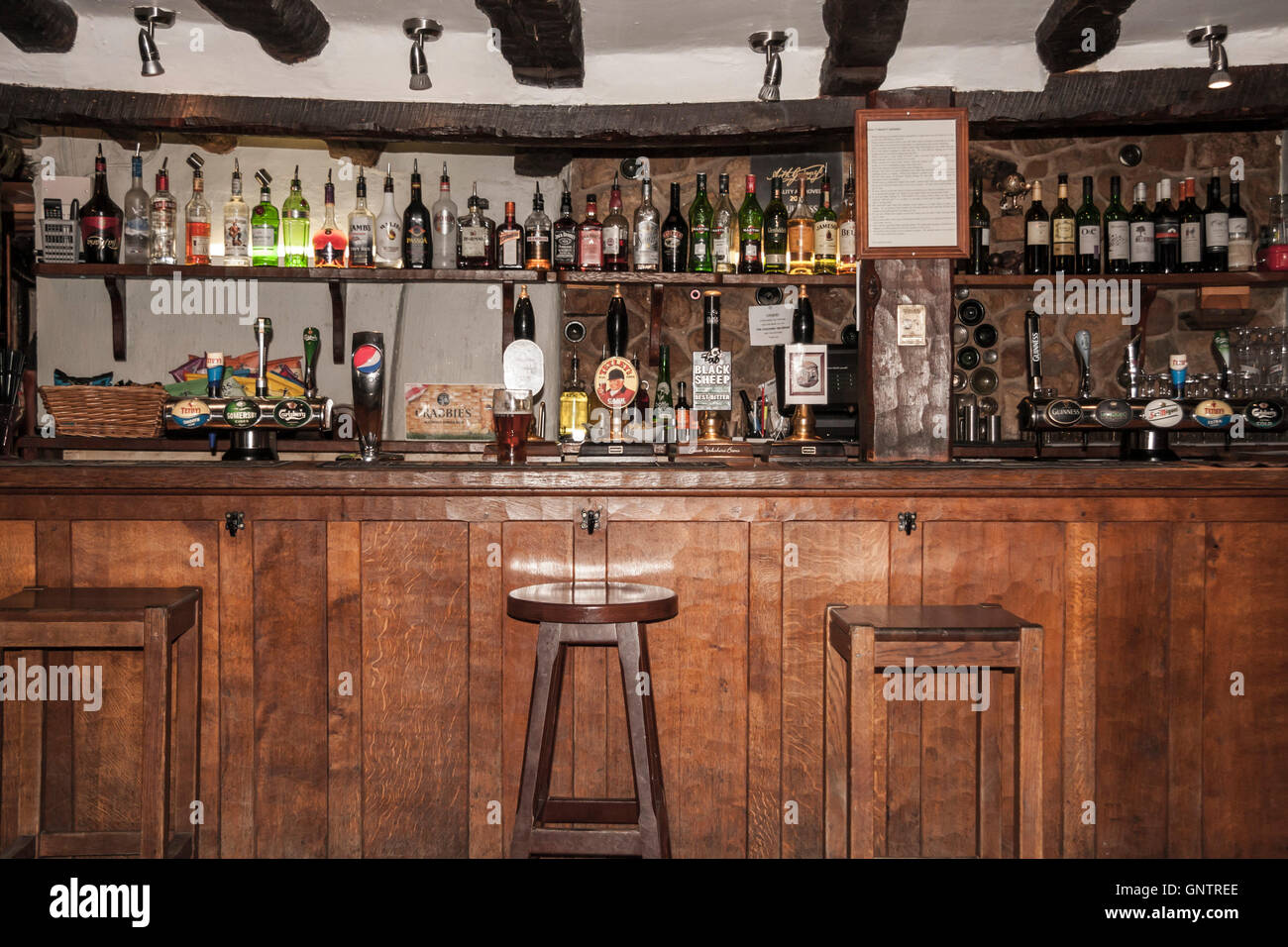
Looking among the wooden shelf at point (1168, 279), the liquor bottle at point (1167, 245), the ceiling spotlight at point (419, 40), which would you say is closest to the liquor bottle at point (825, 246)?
the wooden shelf at point (1168, 279)

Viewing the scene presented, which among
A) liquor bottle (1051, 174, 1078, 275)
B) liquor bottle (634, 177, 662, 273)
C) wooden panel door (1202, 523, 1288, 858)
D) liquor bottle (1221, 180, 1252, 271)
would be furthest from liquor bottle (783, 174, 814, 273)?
wooden panel door (1202, 523, 1288, 858)

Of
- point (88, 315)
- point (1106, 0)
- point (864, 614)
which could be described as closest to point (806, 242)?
point (1106, 0)

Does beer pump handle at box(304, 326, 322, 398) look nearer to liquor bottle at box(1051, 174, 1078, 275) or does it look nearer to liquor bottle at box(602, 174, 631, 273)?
liquor bottle at box(602, 174, 631, 273)

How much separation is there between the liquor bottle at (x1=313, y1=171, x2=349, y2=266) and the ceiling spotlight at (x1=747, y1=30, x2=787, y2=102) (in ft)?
6.32

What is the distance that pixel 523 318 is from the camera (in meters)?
4.29

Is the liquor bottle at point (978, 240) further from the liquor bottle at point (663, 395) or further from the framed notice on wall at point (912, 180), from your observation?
the framed notice on wall at point (912, 180)

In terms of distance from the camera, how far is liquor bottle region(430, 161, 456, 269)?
414 centimetres

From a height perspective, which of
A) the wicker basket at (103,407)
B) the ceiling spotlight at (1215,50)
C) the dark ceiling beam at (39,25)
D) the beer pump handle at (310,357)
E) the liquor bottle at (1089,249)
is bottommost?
the wicker basket at (103,407)

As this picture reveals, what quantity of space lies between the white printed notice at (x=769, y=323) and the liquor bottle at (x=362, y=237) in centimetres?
175

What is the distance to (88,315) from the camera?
4.33 metres

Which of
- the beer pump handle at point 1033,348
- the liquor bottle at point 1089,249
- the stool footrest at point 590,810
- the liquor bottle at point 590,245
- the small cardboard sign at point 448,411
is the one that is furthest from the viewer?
the small cardboard sign at point 448,411

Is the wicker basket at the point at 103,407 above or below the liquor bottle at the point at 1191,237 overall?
below

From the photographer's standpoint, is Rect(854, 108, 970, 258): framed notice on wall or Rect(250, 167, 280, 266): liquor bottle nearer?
Rect(854, 108, 970, 258): framed notice on wall

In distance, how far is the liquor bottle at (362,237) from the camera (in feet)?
13.1
